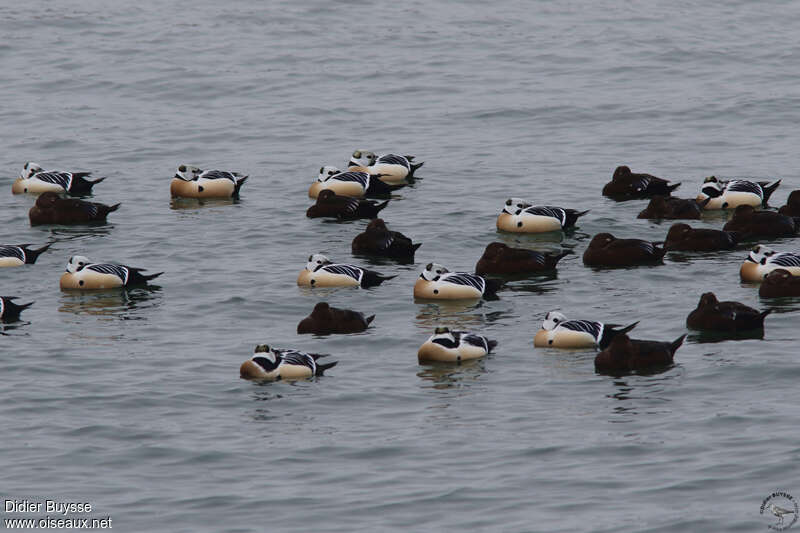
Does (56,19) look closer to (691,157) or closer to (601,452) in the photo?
(691,157)

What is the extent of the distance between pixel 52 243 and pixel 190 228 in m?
2.73

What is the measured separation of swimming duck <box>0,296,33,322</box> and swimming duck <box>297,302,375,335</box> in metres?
4.20

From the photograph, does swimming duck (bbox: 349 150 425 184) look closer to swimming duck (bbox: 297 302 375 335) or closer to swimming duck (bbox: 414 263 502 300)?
swimming duck (bbox: 414 263 502 300)

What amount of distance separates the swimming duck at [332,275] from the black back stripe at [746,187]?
26.7 ft

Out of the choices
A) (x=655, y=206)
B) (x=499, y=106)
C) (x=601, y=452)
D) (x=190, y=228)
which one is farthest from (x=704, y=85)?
(x=601, y=452)

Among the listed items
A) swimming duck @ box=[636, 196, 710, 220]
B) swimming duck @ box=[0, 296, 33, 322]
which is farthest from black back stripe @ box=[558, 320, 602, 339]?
swimming duck @ box=[636, 196, 710, 220]

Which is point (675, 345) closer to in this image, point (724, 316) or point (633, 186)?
point (724, 316)

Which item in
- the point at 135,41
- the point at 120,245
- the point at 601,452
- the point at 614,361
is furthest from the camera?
the point at 135,41

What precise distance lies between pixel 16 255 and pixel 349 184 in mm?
7783

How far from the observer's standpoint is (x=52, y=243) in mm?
26734

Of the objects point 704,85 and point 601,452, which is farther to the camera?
point 704,85

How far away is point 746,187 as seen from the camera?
A: 2798 centimetres

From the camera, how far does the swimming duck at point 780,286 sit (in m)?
21.5

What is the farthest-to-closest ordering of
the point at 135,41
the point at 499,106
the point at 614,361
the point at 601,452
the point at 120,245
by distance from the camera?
the point at 135,41
the point at 499,106
the point at 120,245
the point at 614,361
the point at 601,452
